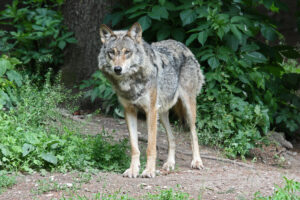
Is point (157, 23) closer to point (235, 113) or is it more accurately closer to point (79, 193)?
point (235, 113)

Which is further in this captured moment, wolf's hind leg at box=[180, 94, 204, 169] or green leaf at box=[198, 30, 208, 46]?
green leaf at box=[198, 30, 208, 46]

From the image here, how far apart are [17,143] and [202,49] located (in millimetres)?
3626

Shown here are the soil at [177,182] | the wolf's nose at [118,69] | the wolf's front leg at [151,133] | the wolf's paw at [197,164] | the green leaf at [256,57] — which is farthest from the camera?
the green leaf at [256,57]

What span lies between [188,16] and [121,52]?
2061mm

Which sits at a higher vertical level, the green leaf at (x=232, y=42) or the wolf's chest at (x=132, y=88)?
the green leaf at (x=232, y=42)

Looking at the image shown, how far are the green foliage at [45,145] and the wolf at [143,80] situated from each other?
1.31 ft

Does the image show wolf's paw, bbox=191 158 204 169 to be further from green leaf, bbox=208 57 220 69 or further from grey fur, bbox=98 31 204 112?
green leaf, bbox=208 57 220 69

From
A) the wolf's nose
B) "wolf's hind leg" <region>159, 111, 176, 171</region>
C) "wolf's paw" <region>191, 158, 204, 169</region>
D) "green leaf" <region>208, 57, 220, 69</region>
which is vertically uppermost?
the wolf's nose

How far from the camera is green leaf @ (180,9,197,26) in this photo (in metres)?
7.27

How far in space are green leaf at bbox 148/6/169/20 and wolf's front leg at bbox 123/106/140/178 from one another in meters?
1.87

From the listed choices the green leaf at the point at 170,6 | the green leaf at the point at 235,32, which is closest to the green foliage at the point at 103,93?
the green leaf at the point at 170,6

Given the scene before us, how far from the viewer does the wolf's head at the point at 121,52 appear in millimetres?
5625

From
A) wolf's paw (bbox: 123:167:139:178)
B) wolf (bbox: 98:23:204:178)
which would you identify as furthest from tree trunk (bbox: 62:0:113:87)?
wolf's paw (bbox: 123:167:139:178)

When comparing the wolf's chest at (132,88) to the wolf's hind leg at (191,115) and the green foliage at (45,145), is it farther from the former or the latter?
the wolf's hind leg at (191,115)
